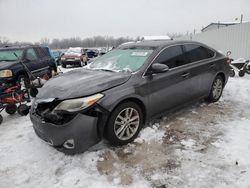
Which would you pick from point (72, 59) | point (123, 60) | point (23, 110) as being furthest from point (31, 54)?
point (72, 59)

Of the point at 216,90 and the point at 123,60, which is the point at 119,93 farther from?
the point at 216,90

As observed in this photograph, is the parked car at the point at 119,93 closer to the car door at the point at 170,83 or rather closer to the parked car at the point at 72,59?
the car door at the point at 170,83

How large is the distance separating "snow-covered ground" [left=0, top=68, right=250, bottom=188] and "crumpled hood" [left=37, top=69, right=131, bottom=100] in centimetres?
92

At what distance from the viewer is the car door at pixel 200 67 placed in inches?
205

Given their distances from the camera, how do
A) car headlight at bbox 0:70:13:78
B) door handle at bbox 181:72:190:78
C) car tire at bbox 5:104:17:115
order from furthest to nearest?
car headlight at bbox 0:70:13:78 → car tire at bbox 5:104:17:115 → door handle at bbox 181:72:190:78

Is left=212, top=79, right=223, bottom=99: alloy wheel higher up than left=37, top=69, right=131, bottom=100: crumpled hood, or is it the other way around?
left=37, top=69, right=131, bottom=100: crumpled hood

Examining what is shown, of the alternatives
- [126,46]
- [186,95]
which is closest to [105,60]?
[126,46]

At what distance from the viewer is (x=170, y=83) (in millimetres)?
4602

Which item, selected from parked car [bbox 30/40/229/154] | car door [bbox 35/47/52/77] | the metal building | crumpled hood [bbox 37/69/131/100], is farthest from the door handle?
the metal building

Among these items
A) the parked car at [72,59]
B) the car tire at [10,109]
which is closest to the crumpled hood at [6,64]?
the car tire at [10,109]

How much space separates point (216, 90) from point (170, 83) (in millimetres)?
2025

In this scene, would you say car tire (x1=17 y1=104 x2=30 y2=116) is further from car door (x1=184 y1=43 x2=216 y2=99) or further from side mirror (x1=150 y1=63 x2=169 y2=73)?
car door (x1=184 y1=43 x2=216 y2=99)

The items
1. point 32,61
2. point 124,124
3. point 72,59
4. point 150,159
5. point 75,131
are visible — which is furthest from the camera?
point 72,59

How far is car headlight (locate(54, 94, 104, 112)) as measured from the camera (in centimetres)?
340
